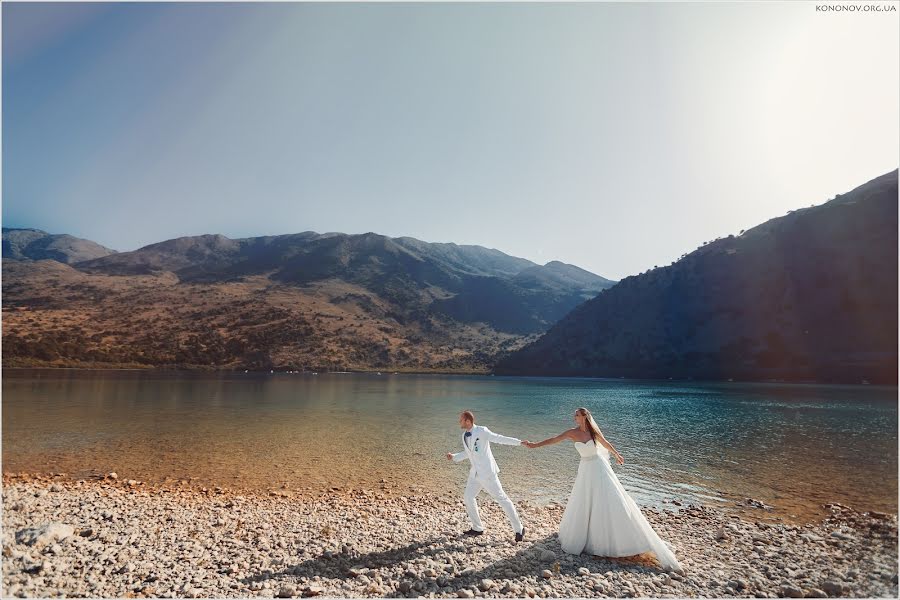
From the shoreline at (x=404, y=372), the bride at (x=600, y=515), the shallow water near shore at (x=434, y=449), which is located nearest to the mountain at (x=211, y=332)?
the shoreline at (x=404, y=372)

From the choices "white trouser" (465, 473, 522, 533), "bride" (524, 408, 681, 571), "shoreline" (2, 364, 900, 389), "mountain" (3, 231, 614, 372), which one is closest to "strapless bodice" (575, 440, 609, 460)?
"bride" (524, 408, 681, 571)

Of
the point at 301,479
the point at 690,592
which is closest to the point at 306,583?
the point at 690,592

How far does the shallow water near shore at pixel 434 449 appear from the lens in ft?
56.2

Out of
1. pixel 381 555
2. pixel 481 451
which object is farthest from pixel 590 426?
pixel 381 555

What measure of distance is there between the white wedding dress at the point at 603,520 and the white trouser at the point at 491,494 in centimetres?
105

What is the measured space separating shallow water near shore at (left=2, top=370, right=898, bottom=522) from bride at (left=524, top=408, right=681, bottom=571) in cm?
659

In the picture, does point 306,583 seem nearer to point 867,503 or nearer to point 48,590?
point 48,590

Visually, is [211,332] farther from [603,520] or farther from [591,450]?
[603,520]

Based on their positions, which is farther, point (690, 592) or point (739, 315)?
point (739, 315)

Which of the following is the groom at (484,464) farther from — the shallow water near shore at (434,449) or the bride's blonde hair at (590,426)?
the shallow water near shore at (434,449)

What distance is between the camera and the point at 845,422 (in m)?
37.2

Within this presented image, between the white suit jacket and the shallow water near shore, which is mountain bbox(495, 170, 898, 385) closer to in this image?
the shallow water near shore

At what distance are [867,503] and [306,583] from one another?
18077mm

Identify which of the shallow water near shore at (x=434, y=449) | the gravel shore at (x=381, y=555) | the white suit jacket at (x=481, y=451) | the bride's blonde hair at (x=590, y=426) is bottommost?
the shallow water near shore at (x=434, y=449)
